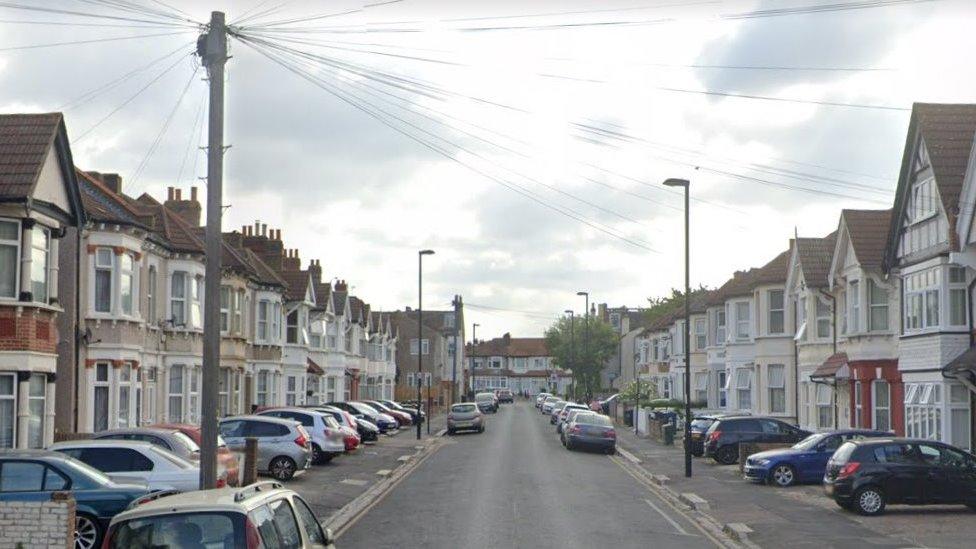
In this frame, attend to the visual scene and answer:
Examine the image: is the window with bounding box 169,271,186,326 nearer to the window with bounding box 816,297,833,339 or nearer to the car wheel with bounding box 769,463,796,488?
the car wheel with bounding box 769,463,796,488

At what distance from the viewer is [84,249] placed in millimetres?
33156

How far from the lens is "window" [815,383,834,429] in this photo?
4416 cm

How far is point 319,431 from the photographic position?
38.3 metres

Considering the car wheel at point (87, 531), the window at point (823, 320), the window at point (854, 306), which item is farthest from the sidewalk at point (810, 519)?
the window at point (823, 320)

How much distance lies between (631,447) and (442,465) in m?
13.3

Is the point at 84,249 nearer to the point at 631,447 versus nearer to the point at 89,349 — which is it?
the point at 89,349

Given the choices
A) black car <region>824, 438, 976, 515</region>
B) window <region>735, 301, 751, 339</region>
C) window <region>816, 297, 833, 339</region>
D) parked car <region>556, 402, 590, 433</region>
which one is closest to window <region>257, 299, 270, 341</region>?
parked car <region>556, 402, 590, 433</region>

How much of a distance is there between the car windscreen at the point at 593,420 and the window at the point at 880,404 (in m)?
11.2

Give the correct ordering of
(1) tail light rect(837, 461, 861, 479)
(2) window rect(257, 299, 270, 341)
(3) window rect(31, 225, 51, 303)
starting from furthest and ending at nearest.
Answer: (2) window rect(257, 299, 270, 341)
(3) window rect(31, 225, 51, 303)
(1) tail light rect(837, 461, 861, 479)

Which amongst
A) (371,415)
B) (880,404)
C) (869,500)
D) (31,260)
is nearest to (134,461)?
(31,260)

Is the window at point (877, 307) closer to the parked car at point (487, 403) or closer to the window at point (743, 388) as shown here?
the window at point (743, 388)

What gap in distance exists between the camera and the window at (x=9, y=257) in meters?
25.8

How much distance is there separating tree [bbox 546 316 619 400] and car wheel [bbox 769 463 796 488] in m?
86.2

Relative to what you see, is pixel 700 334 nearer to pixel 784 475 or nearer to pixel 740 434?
pixel 740 434
